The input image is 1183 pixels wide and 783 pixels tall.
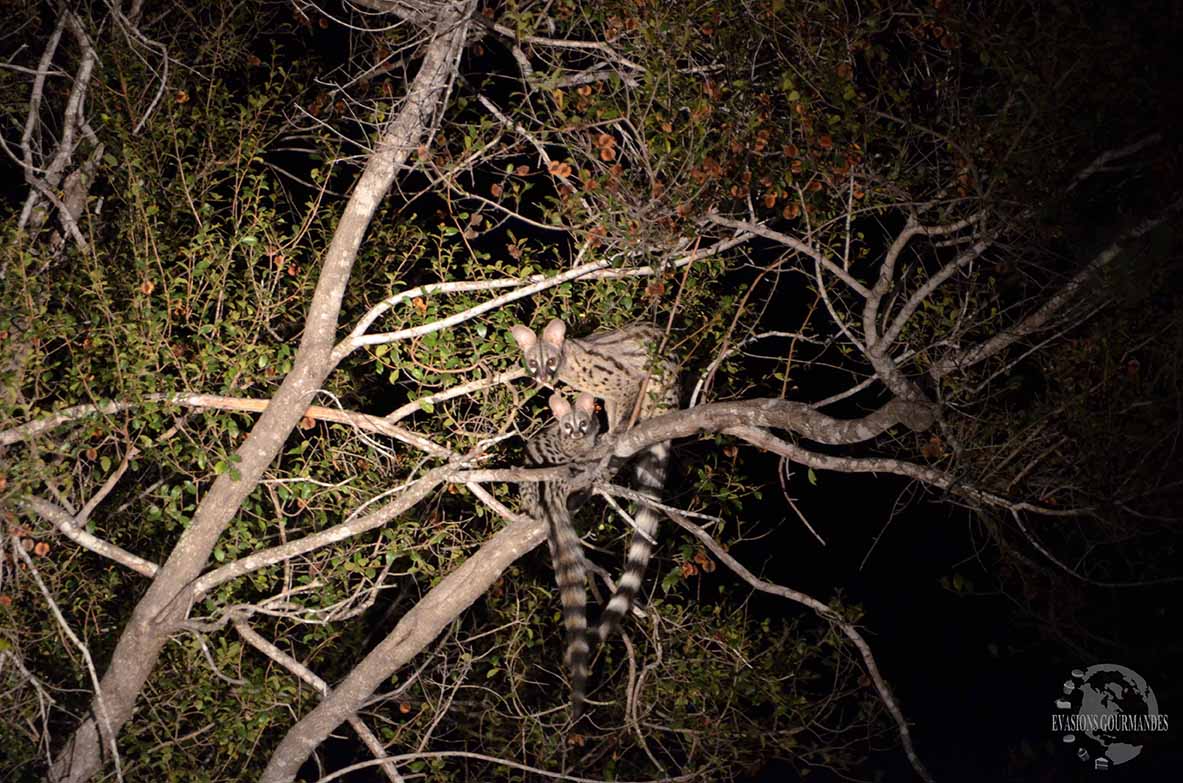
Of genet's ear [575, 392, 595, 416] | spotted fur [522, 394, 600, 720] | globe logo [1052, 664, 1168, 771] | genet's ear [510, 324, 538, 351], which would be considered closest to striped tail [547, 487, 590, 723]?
spotted fur [522, 394, 600, 720]

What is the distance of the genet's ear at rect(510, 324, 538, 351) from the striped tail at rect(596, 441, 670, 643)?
32.1 inches

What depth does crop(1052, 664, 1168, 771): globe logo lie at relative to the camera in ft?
19.1

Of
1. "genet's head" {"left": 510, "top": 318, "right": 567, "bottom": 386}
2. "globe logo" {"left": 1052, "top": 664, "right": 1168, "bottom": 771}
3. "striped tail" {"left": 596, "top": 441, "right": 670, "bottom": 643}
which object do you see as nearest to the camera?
"globe logo" {"left": 1052, "top": 664, "right": 1168, "bottom": 771}

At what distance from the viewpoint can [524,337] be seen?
6219 mm

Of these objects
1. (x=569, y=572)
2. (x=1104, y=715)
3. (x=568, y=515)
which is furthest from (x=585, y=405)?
(x=1104, y=715)

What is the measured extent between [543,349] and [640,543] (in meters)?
1.14

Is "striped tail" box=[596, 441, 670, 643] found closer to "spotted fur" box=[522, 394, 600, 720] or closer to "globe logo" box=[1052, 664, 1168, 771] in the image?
"spotted fur" box=[522, 394, 600, 720]

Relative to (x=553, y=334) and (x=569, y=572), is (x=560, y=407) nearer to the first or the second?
(x=553, y=334)

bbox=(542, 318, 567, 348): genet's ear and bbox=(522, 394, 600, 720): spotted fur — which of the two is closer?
bbox=(522, 394, 600, 720): spotted fur

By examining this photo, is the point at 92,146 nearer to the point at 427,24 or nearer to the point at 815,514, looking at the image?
the point at 427,24

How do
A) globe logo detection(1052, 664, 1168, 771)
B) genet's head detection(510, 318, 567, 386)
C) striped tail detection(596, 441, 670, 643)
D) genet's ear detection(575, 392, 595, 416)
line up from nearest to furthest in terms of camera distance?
globe logo detection(1052, 664, 1168, 771), genet's ear detection(575, 392, 595, 416), genet's head detection(510, 318, 567, 386), striped tail detection(596, 441, 670, 643)

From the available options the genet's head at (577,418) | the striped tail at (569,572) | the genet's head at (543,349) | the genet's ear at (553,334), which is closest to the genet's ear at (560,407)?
the genet's head at (577,418)

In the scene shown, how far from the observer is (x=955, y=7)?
4828mm

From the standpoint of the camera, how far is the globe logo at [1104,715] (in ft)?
19.1
